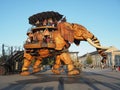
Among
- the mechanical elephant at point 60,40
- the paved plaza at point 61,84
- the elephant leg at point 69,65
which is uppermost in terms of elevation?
the mechanical elephant at point 60,40

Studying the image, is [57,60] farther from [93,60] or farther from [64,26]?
[93,60]

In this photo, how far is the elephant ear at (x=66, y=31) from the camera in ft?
67.1

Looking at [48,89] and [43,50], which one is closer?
[48,89]

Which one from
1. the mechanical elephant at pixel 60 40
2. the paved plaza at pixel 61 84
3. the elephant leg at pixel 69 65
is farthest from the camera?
the mechanical elephant at pixel 60 40

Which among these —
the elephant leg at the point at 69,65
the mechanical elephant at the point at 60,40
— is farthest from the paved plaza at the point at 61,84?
the mechanical elephant at the point at 60,40

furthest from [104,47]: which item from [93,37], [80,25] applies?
[80,25]

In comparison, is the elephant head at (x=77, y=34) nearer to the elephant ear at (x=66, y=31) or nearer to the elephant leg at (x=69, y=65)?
the elephant ear at (x=66, y=31)

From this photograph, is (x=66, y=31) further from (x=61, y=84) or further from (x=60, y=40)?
(x=61, y=84)

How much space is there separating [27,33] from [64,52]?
190 inches

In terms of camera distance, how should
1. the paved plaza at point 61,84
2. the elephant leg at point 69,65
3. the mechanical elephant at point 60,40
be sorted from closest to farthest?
the paved plaza at point 61,84 < the elephant leg at point 69,65 < the mechanical elephant at point 60,40

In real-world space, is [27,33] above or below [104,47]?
above

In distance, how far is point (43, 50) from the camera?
70.2ft

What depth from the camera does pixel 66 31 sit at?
2058 cm

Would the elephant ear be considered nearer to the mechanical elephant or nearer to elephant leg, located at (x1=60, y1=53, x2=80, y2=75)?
the mechanical elephant
